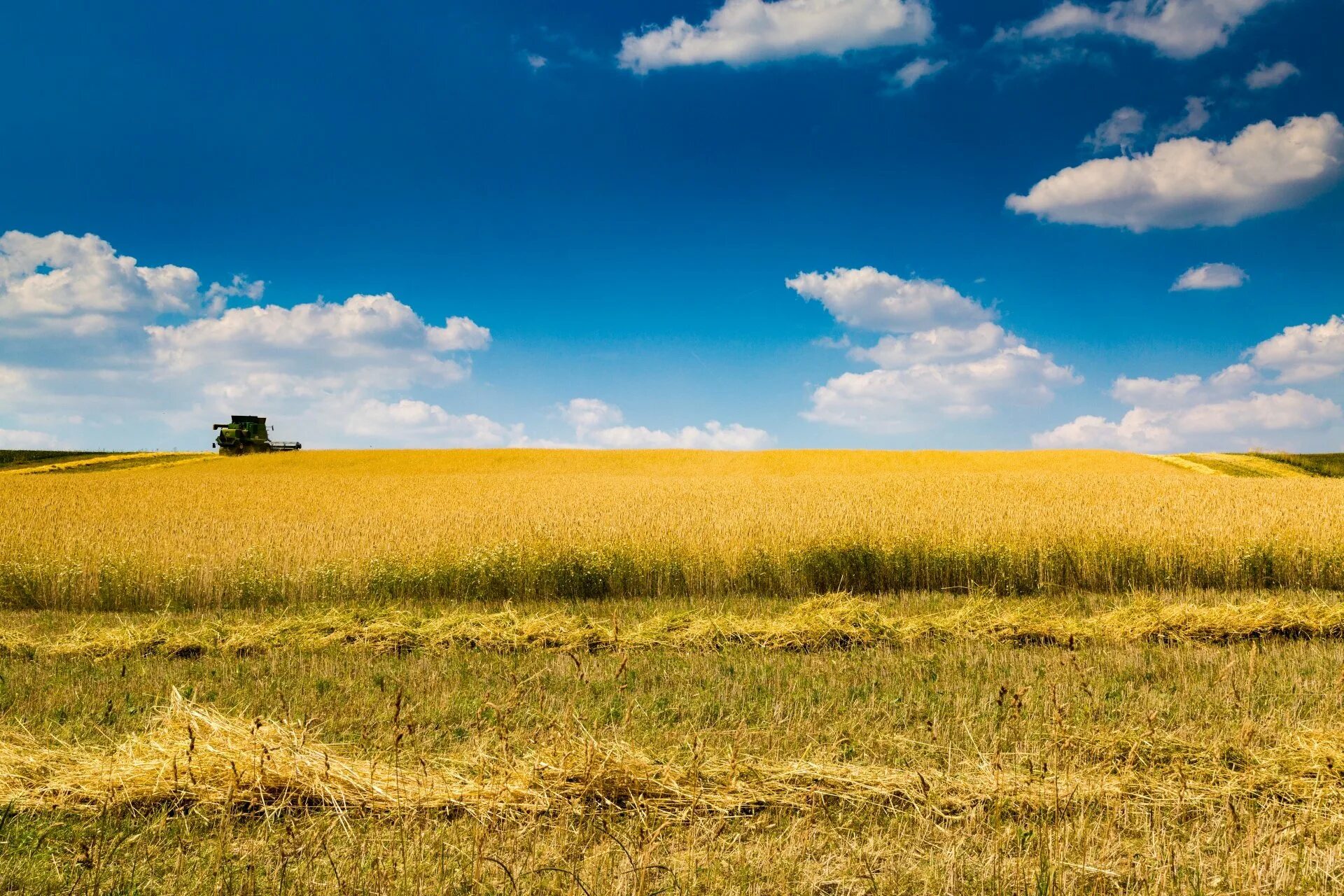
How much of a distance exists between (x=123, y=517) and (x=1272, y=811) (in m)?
18.9

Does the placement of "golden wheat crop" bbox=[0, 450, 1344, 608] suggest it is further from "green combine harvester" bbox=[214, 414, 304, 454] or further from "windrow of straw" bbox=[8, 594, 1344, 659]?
"green combine harvester" bbox=[214, 414, 304, 454]

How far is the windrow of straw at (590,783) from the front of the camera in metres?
4.49

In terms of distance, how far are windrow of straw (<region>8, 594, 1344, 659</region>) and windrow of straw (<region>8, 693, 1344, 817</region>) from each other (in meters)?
3.74

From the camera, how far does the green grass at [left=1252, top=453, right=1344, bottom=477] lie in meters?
40.0

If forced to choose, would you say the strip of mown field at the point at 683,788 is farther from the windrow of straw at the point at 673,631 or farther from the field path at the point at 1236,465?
the field path at the point at 1236,465

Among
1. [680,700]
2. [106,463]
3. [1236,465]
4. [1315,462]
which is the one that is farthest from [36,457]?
[1315,462]

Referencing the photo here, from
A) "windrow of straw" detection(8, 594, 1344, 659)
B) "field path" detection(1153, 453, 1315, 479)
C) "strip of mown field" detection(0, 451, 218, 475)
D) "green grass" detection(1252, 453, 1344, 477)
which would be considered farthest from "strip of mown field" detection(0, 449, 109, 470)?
"green grass" detection(1252, 453, 1344, 477)

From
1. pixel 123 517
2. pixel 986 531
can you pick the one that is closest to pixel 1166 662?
pixel 986 531

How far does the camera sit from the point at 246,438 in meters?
43.7

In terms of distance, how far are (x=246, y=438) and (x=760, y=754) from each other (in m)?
45.9

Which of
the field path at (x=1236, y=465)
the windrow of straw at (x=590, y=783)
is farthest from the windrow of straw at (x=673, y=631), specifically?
the field path at (x=1236, y=465)

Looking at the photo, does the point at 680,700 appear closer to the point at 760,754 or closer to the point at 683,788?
the point at 760,754

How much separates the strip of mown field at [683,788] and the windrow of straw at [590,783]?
18mm

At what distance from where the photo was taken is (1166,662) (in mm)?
7754
